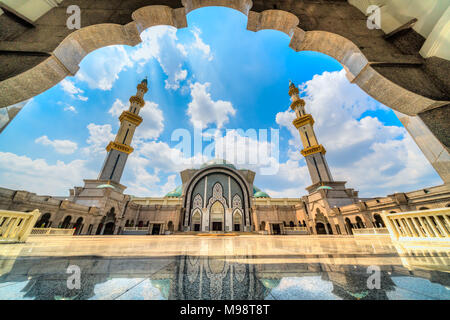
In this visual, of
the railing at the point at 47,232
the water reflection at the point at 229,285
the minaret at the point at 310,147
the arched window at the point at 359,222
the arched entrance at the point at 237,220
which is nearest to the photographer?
the water reflection at the point at 229,285

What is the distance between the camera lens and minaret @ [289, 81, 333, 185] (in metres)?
26.0

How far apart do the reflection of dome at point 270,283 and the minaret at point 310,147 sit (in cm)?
2730

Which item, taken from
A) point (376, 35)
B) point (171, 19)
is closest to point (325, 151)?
point (376, 35)

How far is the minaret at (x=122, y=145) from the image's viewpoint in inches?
982

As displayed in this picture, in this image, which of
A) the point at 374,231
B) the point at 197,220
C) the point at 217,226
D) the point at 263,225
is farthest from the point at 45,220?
the point at 374,231

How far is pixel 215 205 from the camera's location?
25.9m

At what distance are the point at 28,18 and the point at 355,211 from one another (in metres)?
24.3

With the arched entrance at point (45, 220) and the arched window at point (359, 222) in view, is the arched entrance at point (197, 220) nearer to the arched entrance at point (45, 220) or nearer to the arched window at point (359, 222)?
the arched entrance at point (45, 220)

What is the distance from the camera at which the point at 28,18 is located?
325cm

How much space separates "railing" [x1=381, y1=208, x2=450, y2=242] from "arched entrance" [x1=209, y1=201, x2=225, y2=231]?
22.1m

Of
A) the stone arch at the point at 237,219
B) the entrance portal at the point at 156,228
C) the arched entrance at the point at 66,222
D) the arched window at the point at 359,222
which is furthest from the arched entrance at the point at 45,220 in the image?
the arched window at the point at 359,222

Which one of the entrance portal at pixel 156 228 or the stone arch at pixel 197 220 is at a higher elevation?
the stone arch at pixel 197 220

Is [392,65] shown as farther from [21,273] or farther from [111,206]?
[111,206]

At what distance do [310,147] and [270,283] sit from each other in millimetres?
29537
